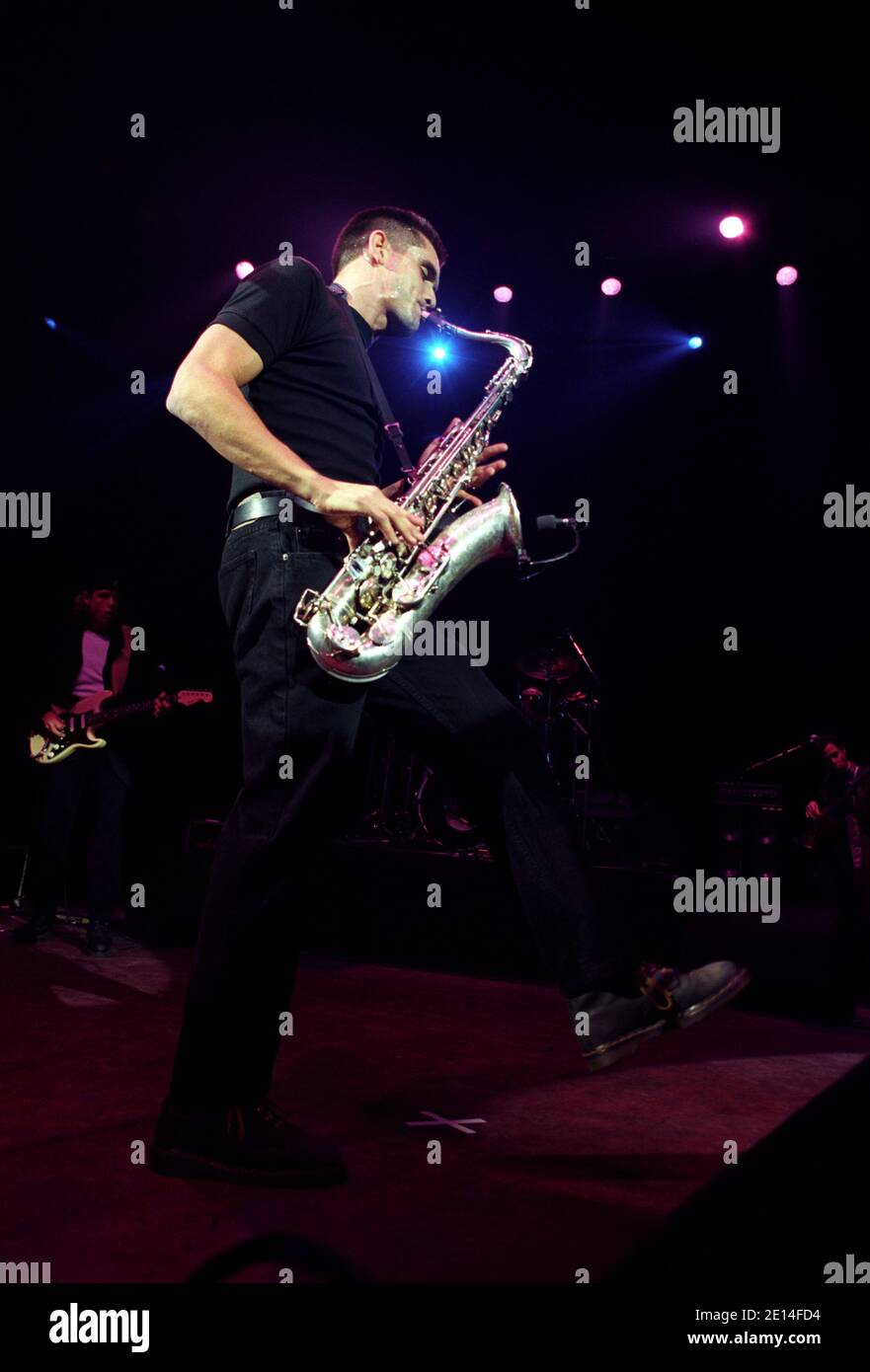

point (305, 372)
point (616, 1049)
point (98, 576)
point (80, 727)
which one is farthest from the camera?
point (98, 576)

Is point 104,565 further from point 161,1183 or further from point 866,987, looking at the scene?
point 161,1183

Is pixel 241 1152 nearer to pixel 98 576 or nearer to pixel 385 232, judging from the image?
pixel 385 232

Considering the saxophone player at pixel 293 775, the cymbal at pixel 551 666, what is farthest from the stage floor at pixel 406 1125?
the cymbal at pixel 551 666

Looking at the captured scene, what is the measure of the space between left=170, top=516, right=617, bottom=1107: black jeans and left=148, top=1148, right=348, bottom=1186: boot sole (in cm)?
12

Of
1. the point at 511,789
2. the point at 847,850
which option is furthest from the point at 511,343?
the point at 847,850

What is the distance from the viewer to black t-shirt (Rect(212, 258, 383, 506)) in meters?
2.31

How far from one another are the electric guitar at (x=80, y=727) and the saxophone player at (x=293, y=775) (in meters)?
4.20

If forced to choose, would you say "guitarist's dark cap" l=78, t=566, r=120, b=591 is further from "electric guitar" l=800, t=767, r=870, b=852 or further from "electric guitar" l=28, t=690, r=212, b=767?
"electric guitar" l=800, t=767, r=870, b=852

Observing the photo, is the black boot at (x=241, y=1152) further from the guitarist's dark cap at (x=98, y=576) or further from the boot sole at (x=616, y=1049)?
the guitarist's dark cap at (x=98, y=576)

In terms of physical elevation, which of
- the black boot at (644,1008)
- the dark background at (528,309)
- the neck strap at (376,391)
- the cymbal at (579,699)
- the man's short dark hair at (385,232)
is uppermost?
the dark background at (528,309)

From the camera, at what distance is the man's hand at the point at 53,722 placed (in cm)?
632

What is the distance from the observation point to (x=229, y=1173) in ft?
7.00

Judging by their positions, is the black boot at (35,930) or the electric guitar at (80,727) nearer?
the black boot at (35,930)

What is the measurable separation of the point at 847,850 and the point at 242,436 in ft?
16.8
